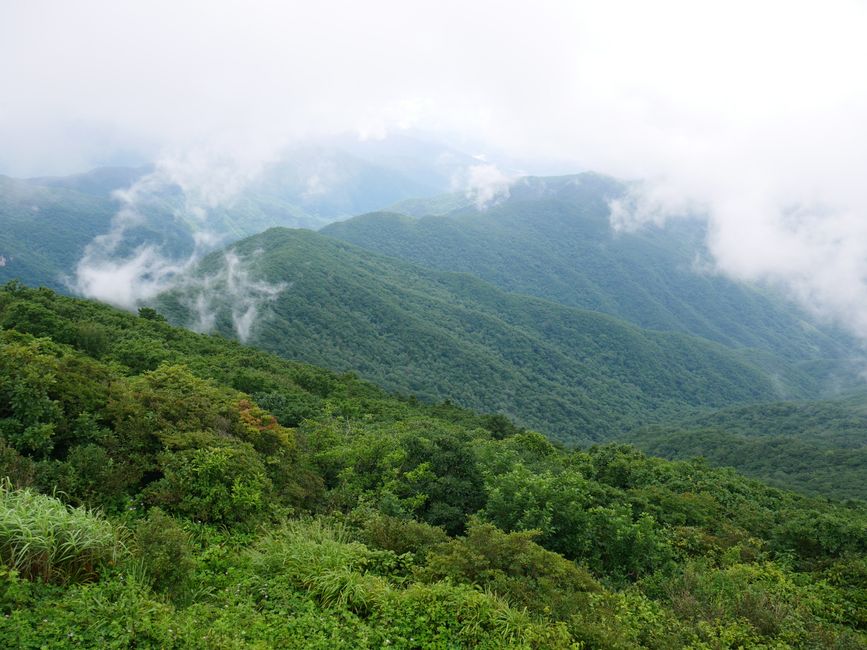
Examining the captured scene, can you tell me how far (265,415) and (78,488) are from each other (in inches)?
258

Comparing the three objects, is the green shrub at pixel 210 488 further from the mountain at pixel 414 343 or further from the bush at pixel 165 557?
the mountain at pixel 414 343

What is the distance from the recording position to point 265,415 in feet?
51.1

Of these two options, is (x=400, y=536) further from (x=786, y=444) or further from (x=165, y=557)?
(x=786, y=444)

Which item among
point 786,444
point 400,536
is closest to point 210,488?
point 400,536

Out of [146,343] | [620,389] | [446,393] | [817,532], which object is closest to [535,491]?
[817,532]

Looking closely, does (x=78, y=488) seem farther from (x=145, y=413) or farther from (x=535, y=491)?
(x=535, y=491)

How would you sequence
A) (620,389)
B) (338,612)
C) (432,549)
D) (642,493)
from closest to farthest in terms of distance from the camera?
1. (338,612)
2. (432,549)
3. (642,493)
4. (620,389)

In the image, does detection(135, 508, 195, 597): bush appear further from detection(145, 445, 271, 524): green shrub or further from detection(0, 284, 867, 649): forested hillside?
detection(145, 445, 271, 524): green shrub

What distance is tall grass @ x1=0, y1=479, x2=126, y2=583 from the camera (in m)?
6.39

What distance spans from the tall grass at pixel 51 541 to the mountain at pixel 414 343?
110m

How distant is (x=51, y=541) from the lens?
6.57 metres

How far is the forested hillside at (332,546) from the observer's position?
21.7ft

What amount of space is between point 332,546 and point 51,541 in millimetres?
4076

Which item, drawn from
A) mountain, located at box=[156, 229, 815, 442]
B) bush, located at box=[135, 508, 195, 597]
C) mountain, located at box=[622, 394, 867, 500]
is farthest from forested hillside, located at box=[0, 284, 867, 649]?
mountain, located at box=[156, 229, 815, 442]
